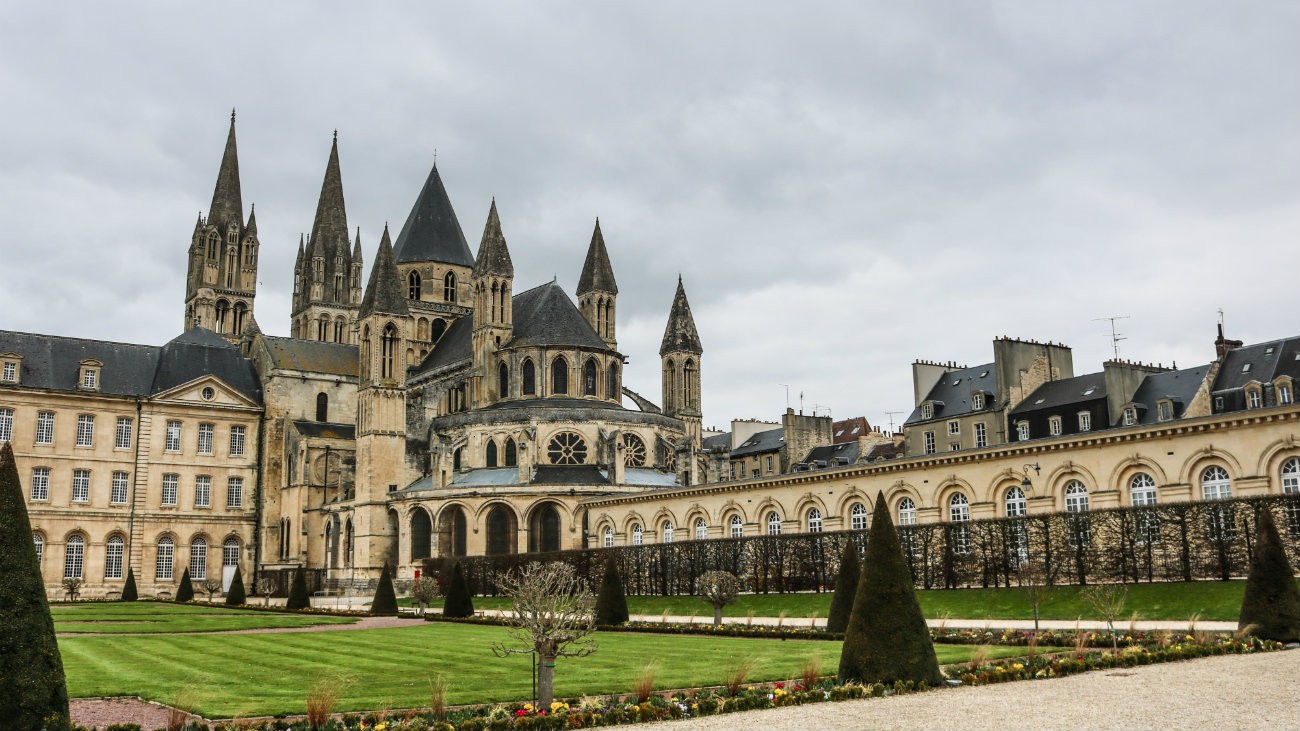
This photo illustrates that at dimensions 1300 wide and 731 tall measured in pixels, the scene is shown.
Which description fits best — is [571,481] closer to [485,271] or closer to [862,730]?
[485,271]

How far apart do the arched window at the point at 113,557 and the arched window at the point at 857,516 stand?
3828cm

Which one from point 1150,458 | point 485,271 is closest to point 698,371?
point 485,271

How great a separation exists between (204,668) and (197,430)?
45244mm

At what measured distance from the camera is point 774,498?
41.6 metres

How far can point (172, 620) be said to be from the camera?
32312 millimetres

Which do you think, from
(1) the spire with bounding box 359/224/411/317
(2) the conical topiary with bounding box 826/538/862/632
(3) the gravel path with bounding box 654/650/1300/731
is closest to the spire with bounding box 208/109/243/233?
(1) the spire with bounding box 359/224/411/317

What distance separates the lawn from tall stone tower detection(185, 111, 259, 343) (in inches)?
2094

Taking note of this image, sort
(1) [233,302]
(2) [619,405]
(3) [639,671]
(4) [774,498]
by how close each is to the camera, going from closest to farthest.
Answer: (3) [639,671] < (4) [774,498] < (2) [619,405] < (1) [233,302]

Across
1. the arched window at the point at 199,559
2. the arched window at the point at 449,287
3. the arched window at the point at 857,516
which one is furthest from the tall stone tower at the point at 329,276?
the arched window at the point at 857,516

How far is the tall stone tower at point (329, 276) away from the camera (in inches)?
3209

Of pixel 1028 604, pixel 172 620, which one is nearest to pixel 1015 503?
pixel 1028 604

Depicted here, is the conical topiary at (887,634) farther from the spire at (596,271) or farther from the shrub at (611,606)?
the spire at (596,271)

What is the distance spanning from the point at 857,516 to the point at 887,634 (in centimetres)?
2441

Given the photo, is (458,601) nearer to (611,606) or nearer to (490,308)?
(611,606)
